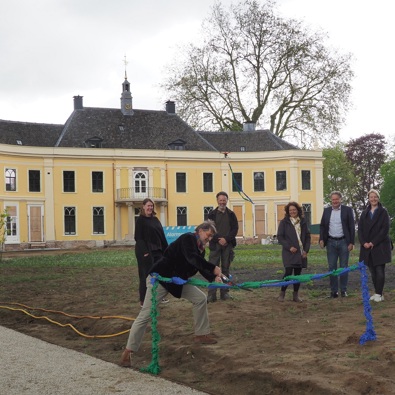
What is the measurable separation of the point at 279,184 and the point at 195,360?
4932 cm

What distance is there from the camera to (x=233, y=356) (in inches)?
301

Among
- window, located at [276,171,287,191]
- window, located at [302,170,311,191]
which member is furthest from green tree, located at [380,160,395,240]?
window, located at [276,171,287,191]

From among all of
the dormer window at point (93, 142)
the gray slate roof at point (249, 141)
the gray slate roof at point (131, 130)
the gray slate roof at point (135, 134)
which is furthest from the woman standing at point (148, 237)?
the gray slate roof at point (249, 141)

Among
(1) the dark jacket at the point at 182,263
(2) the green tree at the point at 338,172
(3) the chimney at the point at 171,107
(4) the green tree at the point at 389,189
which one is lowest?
(1) the dark jacket at the point at 182,263

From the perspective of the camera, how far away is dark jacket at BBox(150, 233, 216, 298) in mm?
7852

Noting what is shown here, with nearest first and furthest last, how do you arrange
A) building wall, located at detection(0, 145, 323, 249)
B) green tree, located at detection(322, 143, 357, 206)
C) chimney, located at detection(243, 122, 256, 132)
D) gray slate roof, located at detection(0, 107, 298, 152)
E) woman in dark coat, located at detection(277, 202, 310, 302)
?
1. woman in dark coat, located at detection(277, 202, 310, 302)
2. building wall, located at detection(0, 145, 323, 249)
3. gray slate roof, located at detection(0, 107, 298, 152)
4. chimney, located at detection(243, 122, 256, 132)
5. green tree, located at detection(322, 143, 357, 206)

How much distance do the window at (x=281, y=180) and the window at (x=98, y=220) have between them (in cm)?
1390

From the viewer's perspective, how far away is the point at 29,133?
173 ft

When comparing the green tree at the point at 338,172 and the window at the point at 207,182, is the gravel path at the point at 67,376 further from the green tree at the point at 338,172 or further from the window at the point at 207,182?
Answer: the green tree at the point at 338,172

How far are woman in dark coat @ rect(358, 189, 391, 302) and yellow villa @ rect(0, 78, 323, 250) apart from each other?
3804 centimetres

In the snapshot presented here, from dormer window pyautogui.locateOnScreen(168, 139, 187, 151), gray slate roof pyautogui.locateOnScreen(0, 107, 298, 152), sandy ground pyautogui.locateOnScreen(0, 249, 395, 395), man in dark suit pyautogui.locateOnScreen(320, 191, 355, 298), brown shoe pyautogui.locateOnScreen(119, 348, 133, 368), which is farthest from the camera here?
dormer window pyautogui.locateOnScreen(168, 139, 187, 151)

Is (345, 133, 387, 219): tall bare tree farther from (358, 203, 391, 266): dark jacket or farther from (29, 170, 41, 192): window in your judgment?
(358, 203, 391, 266): dark jacket

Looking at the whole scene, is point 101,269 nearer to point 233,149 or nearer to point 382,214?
point 382,214

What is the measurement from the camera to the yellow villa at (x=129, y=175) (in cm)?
5138
